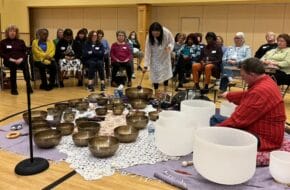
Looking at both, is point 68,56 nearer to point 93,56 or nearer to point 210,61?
point 93,56

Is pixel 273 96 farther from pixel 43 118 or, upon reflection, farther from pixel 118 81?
pixel 118 81

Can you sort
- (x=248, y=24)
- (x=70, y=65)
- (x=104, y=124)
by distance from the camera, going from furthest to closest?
(x=248, y=24)
(x=70, y=65)
(x=104, y=124)

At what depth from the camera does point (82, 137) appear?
2932 millimetres

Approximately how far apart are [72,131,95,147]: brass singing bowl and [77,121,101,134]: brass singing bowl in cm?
6

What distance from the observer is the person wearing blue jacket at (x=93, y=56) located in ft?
19.0

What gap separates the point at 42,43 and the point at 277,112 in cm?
436

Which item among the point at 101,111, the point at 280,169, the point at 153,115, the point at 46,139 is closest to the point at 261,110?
the point at 280,169

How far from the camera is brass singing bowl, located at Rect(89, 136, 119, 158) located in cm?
260

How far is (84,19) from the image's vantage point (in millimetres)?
10188

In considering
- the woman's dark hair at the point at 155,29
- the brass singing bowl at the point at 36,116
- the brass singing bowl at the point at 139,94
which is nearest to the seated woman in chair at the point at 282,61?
the woman's dark hair at the point at 155,29

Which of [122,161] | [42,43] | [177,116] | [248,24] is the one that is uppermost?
[248,24]

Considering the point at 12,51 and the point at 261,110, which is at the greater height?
the point at 12,51

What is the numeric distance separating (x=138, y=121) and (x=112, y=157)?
0.74 m

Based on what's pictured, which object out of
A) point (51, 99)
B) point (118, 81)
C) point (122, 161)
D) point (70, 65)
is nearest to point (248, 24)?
point (118, 81)
